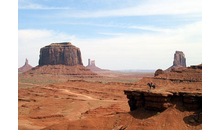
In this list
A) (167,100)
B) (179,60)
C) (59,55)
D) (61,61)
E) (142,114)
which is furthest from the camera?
(179,60)

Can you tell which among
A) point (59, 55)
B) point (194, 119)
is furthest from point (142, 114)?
point (59, 55)

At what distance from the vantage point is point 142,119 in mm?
16953

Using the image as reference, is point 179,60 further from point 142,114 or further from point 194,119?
point 194,119

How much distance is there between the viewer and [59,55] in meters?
146

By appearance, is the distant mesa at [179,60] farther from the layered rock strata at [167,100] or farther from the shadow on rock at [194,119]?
the shadow on rock at [194,119]

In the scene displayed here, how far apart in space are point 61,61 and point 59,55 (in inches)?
214

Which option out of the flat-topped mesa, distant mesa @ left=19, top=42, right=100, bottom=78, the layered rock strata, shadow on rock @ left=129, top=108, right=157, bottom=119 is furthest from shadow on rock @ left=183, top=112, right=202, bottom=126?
the flat-topped mesa

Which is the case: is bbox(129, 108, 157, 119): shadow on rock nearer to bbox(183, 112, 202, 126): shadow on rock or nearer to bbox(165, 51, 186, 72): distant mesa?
bbox(183, 112, 202, 126): shadow on rock

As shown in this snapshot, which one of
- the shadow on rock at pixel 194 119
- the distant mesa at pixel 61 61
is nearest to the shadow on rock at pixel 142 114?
Result: the shadow on rock at pixel 194 119
